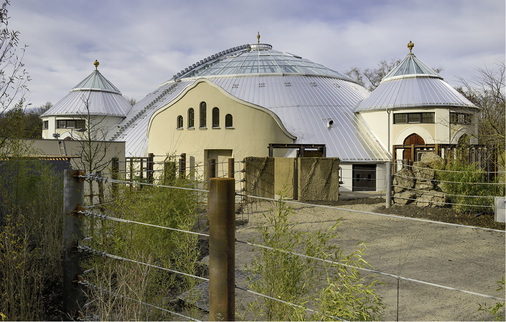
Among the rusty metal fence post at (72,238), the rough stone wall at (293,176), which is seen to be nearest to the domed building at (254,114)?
the rough stone wall at (293,176)

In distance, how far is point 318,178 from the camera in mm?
15242

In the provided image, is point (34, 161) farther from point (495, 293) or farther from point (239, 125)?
point (239, 125)

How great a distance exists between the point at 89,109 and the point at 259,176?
24154 millimetres

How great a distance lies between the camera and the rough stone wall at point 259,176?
49.4 feet

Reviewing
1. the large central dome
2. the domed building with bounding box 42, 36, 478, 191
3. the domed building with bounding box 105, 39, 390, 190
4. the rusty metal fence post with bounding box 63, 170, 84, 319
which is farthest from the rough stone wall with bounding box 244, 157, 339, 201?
the large central dome

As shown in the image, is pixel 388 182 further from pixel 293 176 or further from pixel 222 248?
pixel 222 248

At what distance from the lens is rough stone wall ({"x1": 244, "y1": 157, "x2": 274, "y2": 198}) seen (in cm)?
1505

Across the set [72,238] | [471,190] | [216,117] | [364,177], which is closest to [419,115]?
[364,177]

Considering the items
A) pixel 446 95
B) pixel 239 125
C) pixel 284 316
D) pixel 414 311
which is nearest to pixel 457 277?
pixel 414 311

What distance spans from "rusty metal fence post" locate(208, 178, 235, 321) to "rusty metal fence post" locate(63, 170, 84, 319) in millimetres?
1654

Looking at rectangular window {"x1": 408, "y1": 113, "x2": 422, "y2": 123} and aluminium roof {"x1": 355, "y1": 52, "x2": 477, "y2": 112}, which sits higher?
aluminium roof {"x1": 355, "y1": 52, "x2": 477, "y2": 112}

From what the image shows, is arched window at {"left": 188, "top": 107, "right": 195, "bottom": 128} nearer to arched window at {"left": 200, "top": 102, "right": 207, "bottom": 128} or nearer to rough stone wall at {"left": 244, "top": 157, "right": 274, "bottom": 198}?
arched window at {"left": 200, "top": 102, "right": 207, "bottom": 128}

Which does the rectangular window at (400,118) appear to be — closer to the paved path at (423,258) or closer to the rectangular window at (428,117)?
the rectangular window at (428,117)

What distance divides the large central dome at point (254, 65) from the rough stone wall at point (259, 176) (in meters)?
16.5
